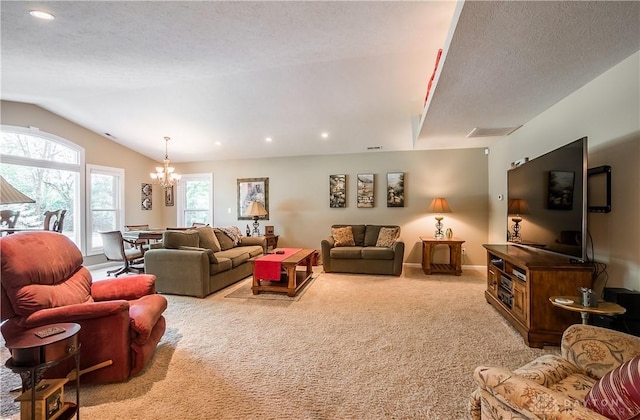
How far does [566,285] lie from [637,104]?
1489 millimetres

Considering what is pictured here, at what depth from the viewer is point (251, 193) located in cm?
649

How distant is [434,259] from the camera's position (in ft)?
17.9

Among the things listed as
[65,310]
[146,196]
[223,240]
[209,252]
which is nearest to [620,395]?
[65,310]

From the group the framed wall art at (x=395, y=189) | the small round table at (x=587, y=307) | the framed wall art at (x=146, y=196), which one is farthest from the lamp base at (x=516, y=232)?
the framed wall art at (x=146, y=196)

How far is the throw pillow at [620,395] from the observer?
821mm

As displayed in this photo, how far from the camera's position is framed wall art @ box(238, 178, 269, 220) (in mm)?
6406

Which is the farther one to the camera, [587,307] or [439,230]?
[439,230]

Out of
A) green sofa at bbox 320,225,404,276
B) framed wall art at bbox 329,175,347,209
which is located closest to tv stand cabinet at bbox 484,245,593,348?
green sofa at bbox 320,225,404,276

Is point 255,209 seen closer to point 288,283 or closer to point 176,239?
point 176,239

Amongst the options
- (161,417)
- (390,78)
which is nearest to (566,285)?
(390,78)

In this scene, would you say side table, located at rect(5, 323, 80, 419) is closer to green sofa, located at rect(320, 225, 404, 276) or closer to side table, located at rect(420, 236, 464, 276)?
green sofa, located at rect(320, 225, 404, 276)

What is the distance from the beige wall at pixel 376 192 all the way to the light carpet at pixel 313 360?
2197 mm

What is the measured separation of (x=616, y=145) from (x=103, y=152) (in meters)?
7.82

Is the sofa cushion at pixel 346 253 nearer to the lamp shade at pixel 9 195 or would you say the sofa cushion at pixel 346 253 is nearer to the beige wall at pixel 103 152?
the lamp shade at pixel 9 195
